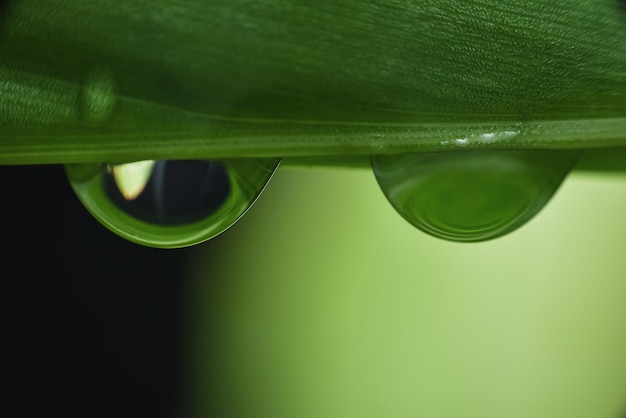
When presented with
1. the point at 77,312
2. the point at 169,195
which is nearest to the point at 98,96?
the point at 169,195

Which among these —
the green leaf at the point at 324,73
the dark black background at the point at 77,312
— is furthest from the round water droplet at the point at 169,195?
the dark black background at the point at 77,312

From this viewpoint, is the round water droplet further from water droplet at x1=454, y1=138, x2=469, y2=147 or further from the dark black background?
the dark black background

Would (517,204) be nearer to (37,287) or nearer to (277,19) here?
(277,19)

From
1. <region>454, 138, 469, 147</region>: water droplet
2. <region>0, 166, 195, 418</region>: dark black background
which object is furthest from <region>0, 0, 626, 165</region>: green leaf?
<region>0, 166, 195, 418</region>: dark black background

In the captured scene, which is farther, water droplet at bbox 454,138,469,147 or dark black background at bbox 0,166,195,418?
dark black background at bbox 0,166,195,418

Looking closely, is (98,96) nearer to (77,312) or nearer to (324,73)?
(324,73)

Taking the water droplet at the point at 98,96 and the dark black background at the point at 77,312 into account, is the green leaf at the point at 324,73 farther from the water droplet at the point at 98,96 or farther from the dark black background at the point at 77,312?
the dark black background at the point at 77,312
